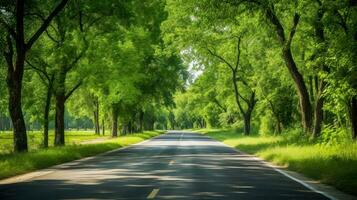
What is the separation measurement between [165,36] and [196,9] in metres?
13.1

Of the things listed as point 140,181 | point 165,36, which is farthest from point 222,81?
point 140,181

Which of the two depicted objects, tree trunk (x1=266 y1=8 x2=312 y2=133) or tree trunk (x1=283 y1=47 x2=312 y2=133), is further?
tree trunk (x1=283 y1=47 x2=312 y2=133)

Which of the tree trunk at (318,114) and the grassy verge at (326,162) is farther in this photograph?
the tree trunk at (318,114)

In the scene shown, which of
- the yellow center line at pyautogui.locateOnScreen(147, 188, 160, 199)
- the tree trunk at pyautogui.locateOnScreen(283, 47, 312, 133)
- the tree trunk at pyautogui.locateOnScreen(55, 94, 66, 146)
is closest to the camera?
the yellow center line at pyautogui.locateOnScreen(147, 188, 160, 199)

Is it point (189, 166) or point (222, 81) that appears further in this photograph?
point (222, 81)

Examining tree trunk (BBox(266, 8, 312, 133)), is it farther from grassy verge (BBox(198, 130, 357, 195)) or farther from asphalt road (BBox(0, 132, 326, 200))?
asphalt road (BBox(0, 132, 326, 200))

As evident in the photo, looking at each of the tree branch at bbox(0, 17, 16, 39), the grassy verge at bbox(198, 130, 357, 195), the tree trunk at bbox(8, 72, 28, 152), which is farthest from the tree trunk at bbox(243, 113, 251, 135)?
the tree branch at bbox(0, 17, 16, 39)

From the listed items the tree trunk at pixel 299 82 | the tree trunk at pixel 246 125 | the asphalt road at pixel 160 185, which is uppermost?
the tree trunk at pixel 299 82

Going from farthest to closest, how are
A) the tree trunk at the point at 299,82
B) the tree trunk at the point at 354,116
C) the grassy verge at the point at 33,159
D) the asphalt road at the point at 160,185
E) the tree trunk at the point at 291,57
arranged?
the tree trunk at the point at 299,82, the tree trunk at the point at 291,57, the tree trunk at the point at 354,116, the grassy verge at the point at 33,159, the asphalt road at the point at 160,185

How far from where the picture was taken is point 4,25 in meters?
22.9

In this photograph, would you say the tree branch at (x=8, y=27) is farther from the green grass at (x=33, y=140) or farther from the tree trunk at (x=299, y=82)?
the tree trunk at (x=299, y=82)

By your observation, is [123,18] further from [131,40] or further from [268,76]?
[268,76]

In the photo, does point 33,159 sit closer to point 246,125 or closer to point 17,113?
point 17,113

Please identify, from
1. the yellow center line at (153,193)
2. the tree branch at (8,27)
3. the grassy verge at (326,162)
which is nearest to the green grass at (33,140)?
the tree branch at (8,27)
